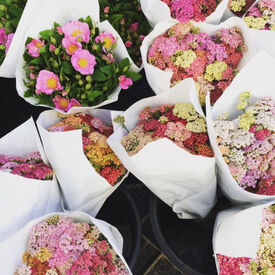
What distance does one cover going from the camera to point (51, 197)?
1316mm

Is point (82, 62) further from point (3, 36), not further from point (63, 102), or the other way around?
point (3, 36)

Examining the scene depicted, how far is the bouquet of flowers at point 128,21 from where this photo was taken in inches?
60.9

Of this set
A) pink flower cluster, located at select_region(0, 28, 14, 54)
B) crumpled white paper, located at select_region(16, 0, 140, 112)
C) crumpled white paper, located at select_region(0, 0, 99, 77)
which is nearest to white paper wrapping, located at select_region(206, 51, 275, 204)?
crumpled white paper, located at select_region(16, 0, 140, 112)

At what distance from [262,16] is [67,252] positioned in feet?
4.12

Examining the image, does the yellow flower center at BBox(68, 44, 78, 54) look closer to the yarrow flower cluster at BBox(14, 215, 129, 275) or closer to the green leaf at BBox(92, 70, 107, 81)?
the green leaf at BBox(92, 70, 107, 81)

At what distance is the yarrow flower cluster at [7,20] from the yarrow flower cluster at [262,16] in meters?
1.03

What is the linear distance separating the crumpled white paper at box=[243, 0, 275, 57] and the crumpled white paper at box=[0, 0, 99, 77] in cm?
66

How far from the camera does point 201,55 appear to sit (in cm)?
133

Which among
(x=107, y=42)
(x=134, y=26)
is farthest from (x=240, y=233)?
→ (x=134, y=26)

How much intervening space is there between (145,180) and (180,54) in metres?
0.53

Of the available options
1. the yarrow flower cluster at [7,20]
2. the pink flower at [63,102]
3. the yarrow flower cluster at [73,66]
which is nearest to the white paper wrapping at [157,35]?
the yarrow flower cluster at [73,66]

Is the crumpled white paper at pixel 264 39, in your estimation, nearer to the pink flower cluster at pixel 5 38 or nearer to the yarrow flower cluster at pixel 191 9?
the yarrow flower cluster at pixel 191 9

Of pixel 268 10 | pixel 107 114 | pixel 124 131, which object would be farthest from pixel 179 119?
pixel 268 10

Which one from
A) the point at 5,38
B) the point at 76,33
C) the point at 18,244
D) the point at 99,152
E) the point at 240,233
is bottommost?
the point at 18,244
